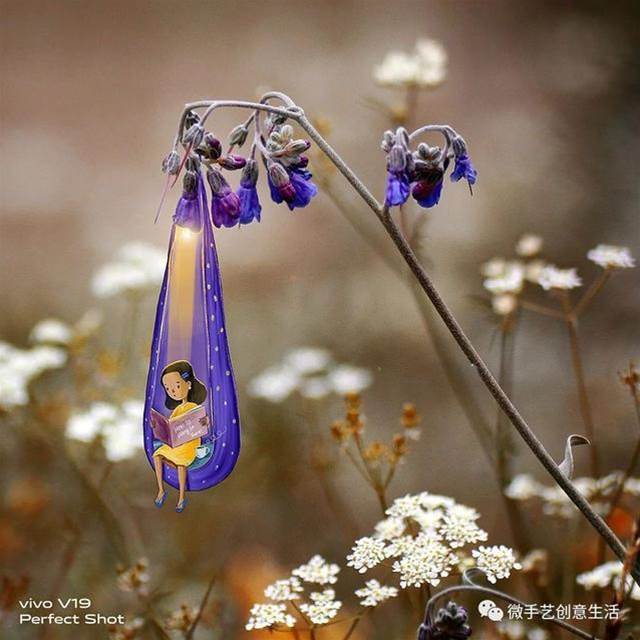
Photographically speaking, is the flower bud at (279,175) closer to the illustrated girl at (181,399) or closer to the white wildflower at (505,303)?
the illustrated girl at (181,399)

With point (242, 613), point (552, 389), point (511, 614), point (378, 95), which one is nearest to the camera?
point (511, 614)

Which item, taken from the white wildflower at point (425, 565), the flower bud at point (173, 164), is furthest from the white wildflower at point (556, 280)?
the flower bud at point (173, 164)

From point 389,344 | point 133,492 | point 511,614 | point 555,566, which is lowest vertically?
point 511,614

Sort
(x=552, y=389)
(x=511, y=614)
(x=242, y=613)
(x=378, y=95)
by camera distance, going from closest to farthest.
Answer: (x=511, y=614) → (x=242, y=613) → (x=552, y=389) → (x=378, y=95)

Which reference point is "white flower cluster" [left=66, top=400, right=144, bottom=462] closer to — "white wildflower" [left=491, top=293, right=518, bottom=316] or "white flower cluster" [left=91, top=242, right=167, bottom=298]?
"white flower cluster" [left=91, top=242, right=167, bottom=298]

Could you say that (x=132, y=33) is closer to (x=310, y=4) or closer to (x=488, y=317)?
(x=310, y=4)

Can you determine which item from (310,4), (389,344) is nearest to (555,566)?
(389,344)

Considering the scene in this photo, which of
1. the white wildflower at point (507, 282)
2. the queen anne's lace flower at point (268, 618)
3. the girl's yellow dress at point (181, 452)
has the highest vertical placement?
the white wildflower at point (507, 282)

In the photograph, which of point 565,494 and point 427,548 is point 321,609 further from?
point 565,494
